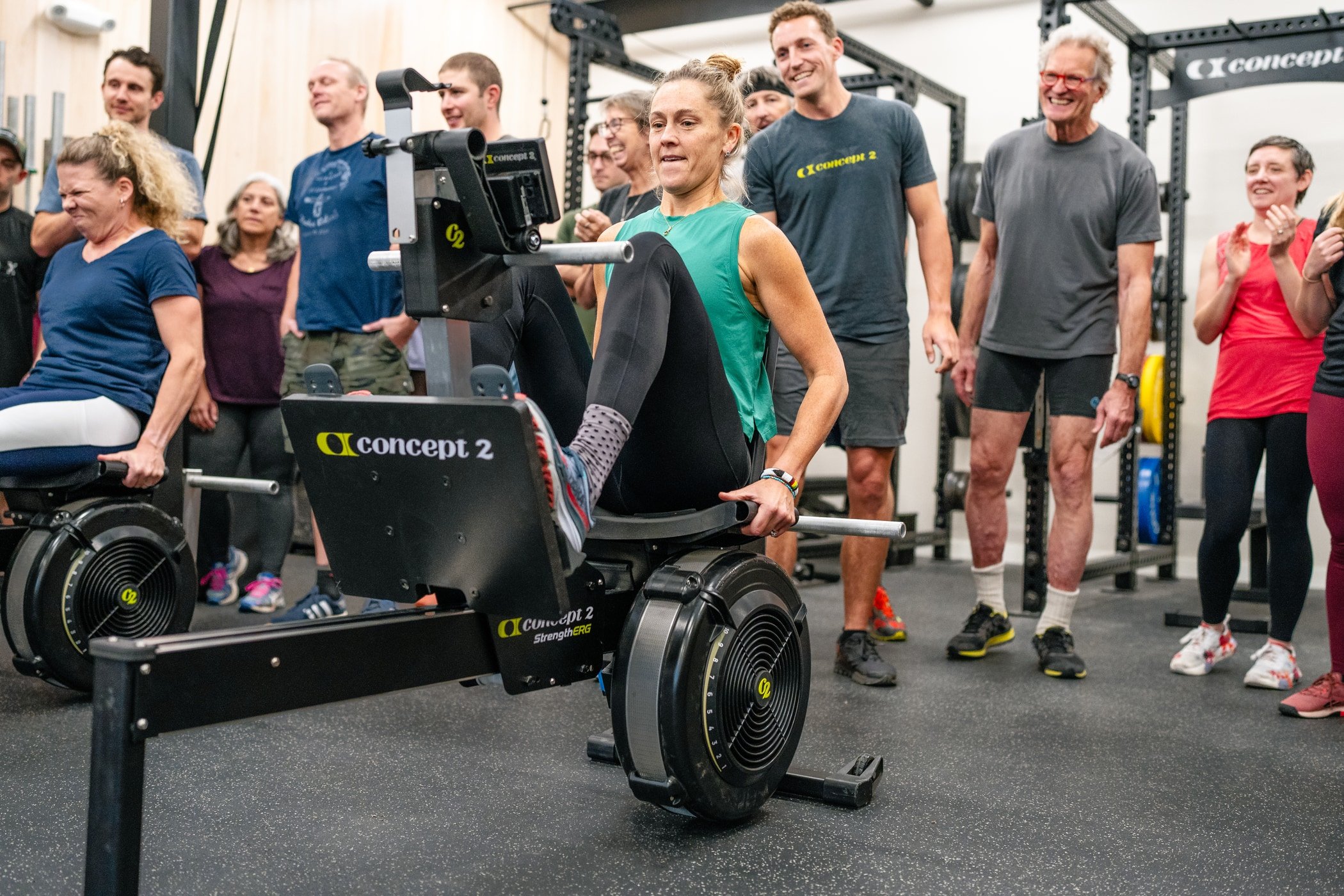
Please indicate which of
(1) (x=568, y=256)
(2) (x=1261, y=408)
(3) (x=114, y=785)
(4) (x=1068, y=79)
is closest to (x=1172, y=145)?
(4) (x=1068, y=79)

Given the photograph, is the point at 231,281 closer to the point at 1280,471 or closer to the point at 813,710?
the point at 813,710

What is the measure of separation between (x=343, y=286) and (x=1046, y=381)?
1.82 m

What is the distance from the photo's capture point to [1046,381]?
2918mm

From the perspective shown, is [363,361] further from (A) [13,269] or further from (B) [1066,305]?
(B) [1066,305]

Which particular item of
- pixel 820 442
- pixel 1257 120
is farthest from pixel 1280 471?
pixel 1257 120

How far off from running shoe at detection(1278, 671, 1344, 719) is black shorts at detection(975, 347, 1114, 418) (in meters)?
0.77

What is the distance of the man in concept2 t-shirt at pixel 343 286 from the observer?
306 centimetres

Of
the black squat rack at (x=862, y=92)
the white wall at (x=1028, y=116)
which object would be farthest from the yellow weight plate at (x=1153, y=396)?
the black squat rack at (x=862, y=92)

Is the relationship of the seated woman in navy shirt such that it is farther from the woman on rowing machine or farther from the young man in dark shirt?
the woman on rowing machine

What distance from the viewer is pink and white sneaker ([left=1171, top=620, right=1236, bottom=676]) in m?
2.82

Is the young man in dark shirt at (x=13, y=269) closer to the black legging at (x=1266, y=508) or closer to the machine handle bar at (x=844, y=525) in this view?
the machine handle bar at (x=844, y=525)

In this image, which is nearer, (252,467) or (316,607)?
(316,607)

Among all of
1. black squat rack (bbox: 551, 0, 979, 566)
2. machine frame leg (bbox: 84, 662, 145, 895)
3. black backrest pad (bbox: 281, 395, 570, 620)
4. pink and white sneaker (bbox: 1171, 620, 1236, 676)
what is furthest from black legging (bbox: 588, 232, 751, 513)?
black squat rack (bbox: 551, 0, 979, 566)

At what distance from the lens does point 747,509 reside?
1.57 m
